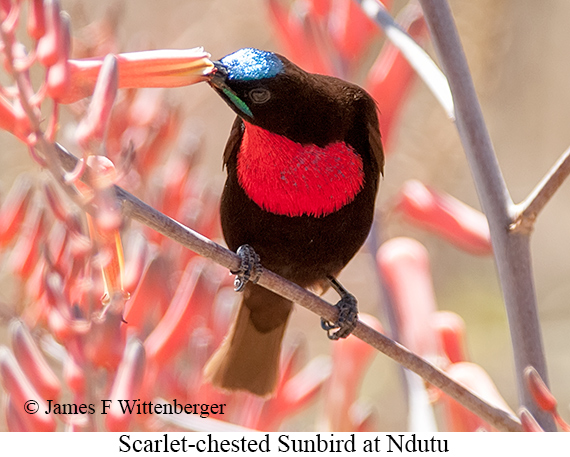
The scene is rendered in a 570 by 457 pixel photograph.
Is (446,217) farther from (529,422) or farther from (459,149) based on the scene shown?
(459,149)

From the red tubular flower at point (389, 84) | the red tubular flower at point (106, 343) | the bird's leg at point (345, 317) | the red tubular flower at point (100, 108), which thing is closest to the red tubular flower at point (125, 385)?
the red tubular flower at point (106, 343)

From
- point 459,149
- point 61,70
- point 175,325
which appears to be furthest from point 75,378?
point 459,149

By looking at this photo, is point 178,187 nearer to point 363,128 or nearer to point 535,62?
point 363,128

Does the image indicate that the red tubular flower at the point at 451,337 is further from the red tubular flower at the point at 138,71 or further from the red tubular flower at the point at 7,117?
the red tubular flower at the point at 7,117

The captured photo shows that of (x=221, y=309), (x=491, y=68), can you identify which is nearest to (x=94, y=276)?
(x=221, y=309)

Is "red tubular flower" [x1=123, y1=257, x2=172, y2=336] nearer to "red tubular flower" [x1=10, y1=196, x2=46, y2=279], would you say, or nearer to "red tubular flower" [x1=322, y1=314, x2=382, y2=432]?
"red tubular flower" [x1=10, y1=196, x2=46, y2=279]
